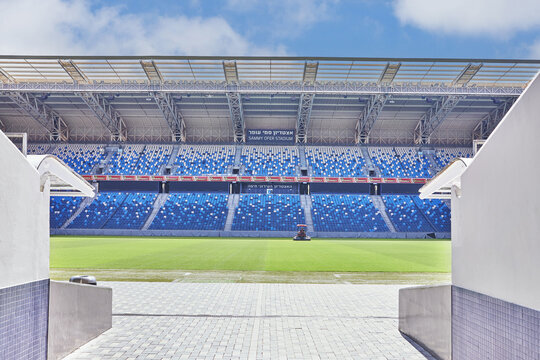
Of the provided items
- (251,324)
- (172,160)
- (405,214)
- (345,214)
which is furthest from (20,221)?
(172,160)

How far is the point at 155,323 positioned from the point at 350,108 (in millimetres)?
48320

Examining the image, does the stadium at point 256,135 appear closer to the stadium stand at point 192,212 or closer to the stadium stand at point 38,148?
the stadium stand at point 192,212

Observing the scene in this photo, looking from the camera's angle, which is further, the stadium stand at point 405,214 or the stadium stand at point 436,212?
the stadium stand at point 436,212

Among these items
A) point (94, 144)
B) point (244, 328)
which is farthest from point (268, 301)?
A: point (94, 144)

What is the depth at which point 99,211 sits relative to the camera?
2074 inches

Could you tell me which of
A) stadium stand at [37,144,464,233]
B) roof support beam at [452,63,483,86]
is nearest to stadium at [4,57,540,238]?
roof support beam at [452,63,483,86]

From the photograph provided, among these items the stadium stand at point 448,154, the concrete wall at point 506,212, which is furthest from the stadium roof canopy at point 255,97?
the concrete wall at point 506,212

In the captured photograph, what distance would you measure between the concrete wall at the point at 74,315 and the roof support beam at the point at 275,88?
40.0 m

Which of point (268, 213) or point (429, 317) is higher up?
point (429, 317)

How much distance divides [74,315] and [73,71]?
1704 inches

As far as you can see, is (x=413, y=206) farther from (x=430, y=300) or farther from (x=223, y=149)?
(x=430, y=300)

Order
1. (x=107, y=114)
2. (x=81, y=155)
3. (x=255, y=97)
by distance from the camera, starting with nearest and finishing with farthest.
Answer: (x=255, y=97) < (x=107, y=114) < (x=81, y=155)

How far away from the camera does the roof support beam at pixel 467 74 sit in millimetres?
43312

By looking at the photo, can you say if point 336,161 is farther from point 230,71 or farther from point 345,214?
point 230,71
